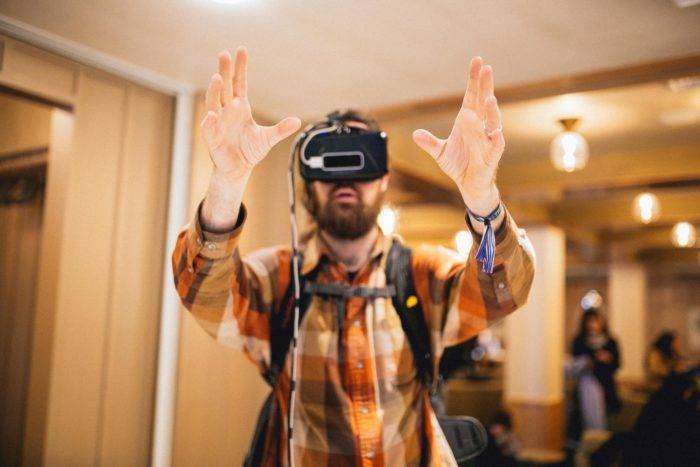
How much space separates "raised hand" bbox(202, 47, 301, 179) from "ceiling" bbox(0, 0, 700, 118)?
1.97 feet

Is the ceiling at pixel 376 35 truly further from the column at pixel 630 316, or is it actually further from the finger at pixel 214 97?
the column at pixel 630 316

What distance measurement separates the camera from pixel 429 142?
1.10 m

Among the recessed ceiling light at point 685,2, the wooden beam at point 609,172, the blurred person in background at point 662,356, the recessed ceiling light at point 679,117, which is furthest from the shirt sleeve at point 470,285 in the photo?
the blurred person in background at point 662,356

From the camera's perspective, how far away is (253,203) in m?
2.57

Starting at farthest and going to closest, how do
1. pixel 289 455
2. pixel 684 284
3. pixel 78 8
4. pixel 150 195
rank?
pixel 684 284, pixel 150 195, pixel 78 8, pixel 289 455

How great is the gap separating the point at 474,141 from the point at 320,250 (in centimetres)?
54

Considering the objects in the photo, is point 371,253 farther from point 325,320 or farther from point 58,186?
point 58,186

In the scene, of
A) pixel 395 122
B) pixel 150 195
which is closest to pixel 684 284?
pixel 395 122

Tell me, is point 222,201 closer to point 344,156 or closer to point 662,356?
point 344,156

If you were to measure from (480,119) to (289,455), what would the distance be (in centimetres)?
82

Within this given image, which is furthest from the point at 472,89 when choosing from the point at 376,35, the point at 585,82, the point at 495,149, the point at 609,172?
the point at 609,172

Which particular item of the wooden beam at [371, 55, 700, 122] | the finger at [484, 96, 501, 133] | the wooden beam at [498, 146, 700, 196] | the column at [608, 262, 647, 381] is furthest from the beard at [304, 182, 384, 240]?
the column at [608, 262, 647, 381]

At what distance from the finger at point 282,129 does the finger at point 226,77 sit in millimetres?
100

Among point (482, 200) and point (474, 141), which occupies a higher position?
point (474, 141)
